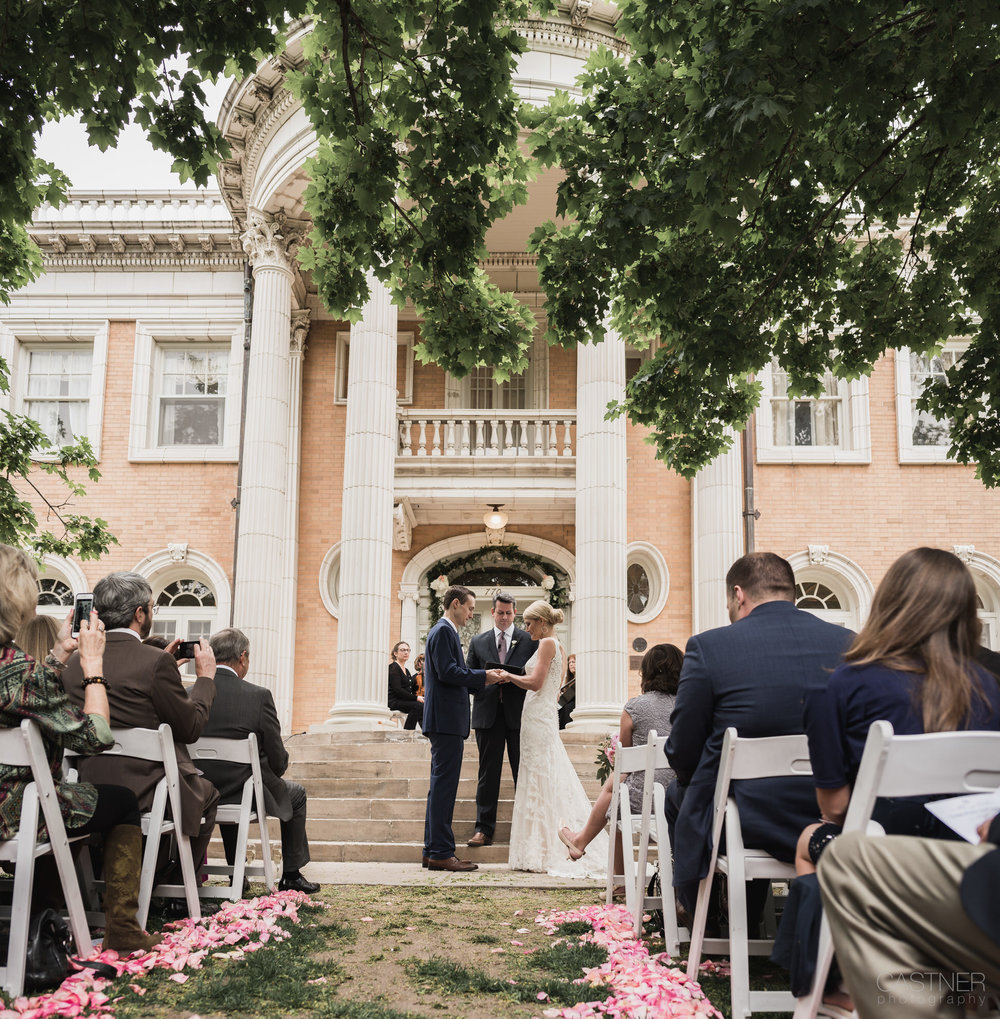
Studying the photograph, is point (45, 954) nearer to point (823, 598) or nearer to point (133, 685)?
point (133, 685)

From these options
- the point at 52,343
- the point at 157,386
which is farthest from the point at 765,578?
the point at 52,343

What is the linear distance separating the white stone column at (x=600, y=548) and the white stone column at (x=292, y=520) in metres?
5.73

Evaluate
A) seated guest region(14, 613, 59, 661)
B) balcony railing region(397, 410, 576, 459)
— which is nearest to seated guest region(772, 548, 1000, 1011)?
seated guest region(14, 613, 59, 661)

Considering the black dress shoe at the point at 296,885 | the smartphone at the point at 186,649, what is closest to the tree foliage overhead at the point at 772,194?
the smartphone at the point at 186,649

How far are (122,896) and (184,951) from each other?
1.21ft

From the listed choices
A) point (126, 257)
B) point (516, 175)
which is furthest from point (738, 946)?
point (126, 257)

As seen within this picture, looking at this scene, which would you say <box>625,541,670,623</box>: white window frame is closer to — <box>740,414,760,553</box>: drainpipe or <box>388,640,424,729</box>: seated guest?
<box>740,414,760,553</box>: drainpipe

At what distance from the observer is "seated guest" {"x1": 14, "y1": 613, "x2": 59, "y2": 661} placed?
5.60 m

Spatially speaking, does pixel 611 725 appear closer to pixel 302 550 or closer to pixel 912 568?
pixel 302 550

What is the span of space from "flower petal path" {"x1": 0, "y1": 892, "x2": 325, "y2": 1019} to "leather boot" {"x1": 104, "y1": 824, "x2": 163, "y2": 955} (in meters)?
0.10

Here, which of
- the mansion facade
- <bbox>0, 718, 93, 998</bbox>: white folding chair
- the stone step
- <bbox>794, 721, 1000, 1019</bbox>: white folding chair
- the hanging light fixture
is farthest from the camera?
the hanging light fixture

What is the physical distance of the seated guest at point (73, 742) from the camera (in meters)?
3.86

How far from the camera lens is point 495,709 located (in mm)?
9188

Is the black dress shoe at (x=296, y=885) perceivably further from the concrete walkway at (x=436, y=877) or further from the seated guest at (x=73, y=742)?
the seated guest at (x=73, y=742)
